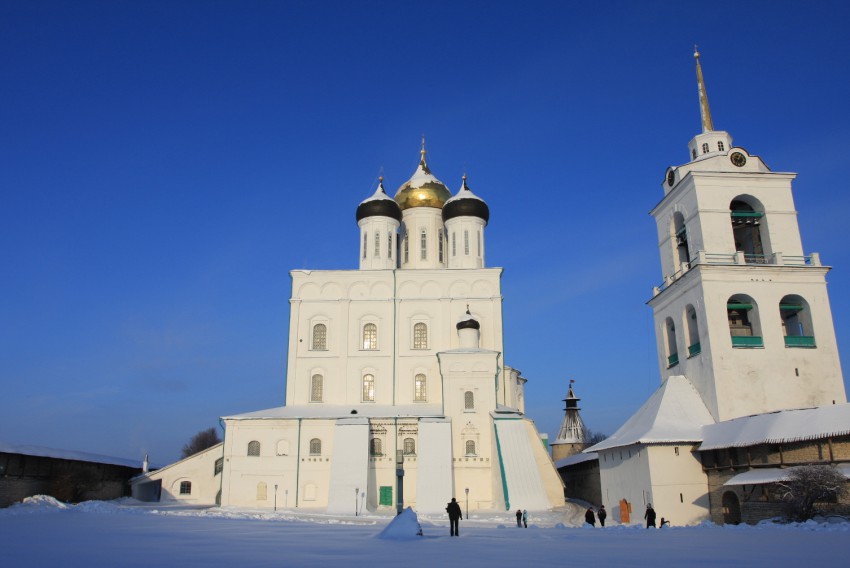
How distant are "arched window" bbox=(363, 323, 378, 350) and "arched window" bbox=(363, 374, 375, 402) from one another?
1320 mm

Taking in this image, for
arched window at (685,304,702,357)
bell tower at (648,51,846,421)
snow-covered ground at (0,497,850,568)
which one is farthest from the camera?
arched window at (685,304,702,357)

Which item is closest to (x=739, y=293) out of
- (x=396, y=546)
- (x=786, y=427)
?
(x=786, y=427)

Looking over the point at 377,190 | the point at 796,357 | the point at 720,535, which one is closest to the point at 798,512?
the point at 720,535

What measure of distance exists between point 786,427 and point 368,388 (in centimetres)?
1690

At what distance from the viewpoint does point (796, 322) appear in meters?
21.2

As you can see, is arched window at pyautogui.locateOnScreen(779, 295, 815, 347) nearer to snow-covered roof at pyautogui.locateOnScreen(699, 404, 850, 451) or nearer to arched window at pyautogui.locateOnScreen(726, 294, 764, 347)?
arched window at pyautogui.locateOnScreen(726, 294, 764, 347)

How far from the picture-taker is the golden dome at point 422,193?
33.0 meters

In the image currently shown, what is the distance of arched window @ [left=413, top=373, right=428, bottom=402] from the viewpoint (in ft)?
92.6

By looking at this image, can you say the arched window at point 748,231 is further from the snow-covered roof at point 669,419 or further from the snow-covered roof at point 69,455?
the snow-covered roof at point 69,455

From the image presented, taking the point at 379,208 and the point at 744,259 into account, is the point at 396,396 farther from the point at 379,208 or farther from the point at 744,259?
the point at 744,259

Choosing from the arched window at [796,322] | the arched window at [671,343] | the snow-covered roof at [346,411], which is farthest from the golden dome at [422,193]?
the arched window at [796,322]

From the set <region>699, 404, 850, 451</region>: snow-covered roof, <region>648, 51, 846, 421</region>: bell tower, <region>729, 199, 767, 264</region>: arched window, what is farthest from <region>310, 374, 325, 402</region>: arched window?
<region>729, 199, 767, 264</region>: arched window

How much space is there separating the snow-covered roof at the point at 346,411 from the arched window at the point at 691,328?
990cm

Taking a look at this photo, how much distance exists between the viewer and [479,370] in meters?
26.2
